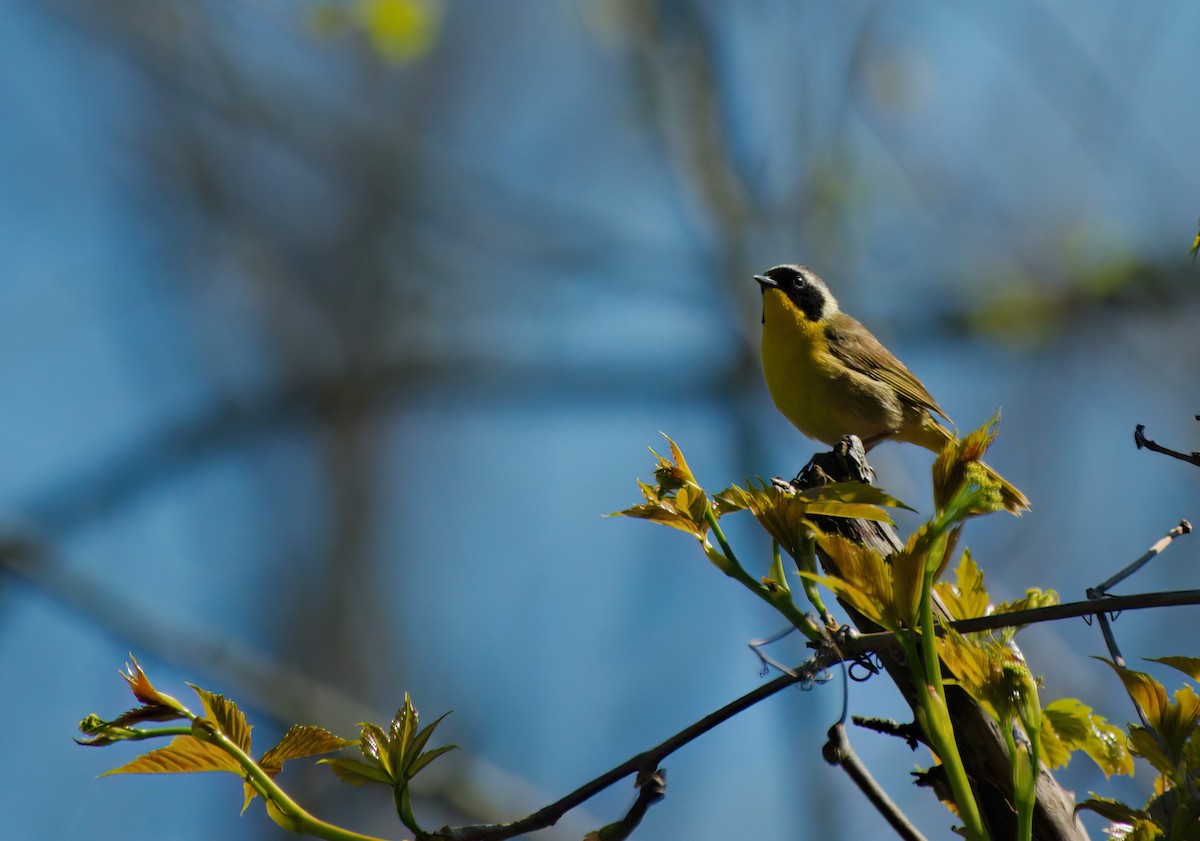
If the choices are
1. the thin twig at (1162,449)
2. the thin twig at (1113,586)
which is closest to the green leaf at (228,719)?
the thin twig at (1113,586)

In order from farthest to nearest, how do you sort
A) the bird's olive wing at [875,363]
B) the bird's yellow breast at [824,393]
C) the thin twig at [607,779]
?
the bird's olive wing at [875,363] → the bird's yellow breast at [824,393] → the thin twig at [607,779]

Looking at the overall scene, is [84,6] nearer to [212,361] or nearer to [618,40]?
[212,361]

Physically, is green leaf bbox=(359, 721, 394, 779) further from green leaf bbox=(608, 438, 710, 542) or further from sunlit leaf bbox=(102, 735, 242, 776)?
green leaf bbox=(608, 438, 710, 542)

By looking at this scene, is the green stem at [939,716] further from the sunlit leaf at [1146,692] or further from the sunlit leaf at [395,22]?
the sunlit leaf at [395,22]

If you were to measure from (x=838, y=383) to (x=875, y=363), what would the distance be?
37cm

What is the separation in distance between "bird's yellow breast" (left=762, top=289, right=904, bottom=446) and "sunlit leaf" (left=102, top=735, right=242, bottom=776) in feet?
11.8

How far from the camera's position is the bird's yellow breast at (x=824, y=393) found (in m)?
4.31

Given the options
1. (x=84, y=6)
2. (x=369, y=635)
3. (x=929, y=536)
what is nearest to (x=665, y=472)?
(x=929, y=536)

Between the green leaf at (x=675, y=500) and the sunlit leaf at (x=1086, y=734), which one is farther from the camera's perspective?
the sunlit leaf at (x=1086, y=734)

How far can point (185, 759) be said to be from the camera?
0.95 m

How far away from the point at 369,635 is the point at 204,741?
10065 millimetres

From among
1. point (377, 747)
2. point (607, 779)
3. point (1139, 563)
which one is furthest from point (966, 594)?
point (377, 747)

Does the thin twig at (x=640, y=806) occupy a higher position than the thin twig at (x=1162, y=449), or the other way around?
the thin twig at (x=1162, y=449)

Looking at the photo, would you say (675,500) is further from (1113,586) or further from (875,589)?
(1113,586)
